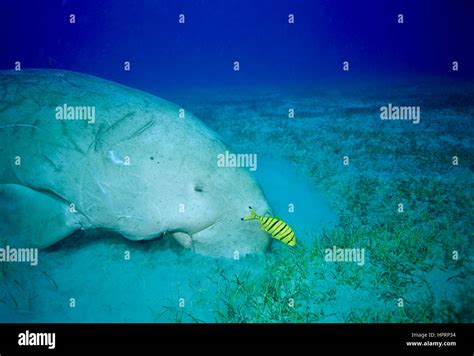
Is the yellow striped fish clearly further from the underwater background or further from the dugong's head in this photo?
the underwater background

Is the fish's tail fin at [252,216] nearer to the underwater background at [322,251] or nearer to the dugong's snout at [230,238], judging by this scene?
the dugong's snout at [230,238]

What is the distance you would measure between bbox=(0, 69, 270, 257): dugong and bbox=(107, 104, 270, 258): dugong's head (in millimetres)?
12

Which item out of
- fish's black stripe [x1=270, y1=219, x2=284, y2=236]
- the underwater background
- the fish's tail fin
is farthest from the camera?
the fish's tail fin

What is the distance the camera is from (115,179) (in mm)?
3873

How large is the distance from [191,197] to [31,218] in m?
1.93

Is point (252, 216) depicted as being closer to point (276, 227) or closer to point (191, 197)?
point (276, 227)

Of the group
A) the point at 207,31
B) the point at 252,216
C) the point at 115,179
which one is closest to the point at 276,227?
the point at 252,216

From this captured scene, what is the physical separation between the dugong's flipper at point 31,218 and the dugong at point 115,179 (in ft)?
0.04

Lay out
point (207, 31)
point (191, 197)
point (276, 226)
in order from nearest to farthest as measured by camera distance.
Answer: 1. point (276, 226)
2. point (191, 197)
3. point (207, 31)

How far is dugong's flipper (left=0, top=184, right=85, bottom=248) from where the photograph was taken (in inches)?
148

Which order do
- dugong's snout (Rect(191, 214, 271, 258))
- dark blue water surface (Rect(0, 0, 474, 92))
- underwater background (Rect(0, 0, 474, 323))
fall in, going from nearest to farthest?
underwater background (Rect(0, 0, 474, 323)) → dugong's snout (Rect(191, 214, 271, 258)) → dark blue water surface (Rect(0, 0, 474, 92))

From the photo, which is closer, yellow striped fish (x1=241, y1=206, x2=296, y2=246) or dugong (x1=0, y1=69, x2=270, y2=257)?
yellow striped fish (x1=241, y1=206, x2=296, y2=246)

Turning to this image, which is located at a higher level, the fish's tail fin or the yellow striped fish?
the fish's tail fin

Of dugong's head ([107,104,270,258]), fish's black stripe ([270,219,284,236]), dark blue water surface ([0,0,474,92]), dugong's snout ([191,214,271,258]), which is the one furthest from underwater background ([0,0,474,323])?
dark blue water surface ([0,0,474,92])
